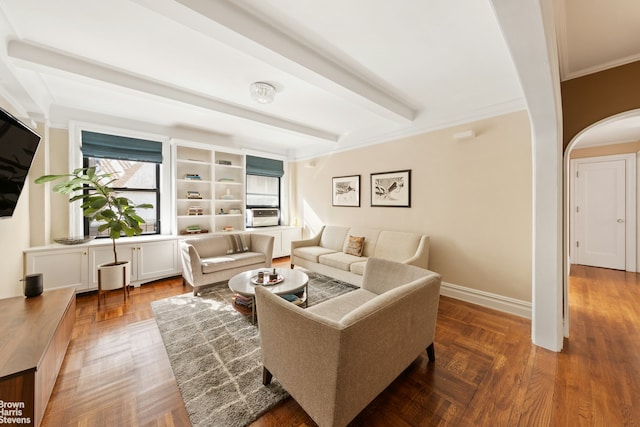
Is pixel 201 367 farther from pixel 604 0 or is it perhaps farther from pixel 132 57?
pixel 604 0

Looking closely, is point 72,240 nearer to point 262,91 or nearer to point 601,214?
point 262,91

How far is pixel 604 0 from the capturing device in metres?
1.56

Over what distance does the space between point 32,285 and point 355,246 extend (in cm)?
365

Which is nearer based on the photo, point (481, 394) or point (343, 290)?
point (481, 394)

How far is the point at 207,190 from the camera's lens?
483cm

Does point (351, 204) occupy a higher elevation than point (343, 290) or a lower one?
higher

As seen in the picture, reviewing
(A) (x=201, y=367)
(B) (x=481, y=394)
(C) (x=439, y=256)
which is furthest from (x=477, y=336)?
(A) (x=201, y=367)

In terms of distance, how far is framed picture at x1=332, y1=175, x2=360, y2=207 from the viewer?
4.50 metres

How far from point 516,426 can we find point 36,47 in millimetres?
4481

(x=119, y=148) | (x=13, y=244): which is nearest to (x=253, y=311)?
(x=13, y=244)

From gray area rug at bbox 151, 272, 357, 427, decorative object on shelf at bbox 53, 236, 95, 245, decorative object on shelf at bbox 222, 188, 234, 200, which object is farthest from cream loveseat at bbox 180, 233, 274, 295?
decorative object on shelf at bbox 53, 236, 95, 245

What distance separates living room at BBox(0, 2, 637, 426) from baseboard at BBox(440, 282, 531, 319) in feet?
0.04

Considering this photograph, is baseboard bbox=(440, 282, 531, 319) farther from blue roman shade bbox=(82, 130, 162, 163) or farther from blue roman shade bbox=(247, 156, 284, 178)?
blue roman shade bbox=(82, 130, 162, 163)

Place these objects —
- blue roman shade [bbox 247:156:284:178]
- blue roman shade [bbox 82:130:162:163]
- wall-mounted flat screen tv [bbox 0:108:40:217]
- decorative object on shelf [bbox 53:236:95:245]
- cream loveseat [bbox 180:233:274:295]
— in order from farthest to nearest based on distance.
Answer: blue roman shade [bbox 247:156:284:178], blue roman shade [bbox 82:130:162:163], cream loveseat [bbox 180:233:274:295], decorative object on shelf [bbox 53:236:95:245], wall-mounted flat screen tv [bbox 0:108:40:217]
